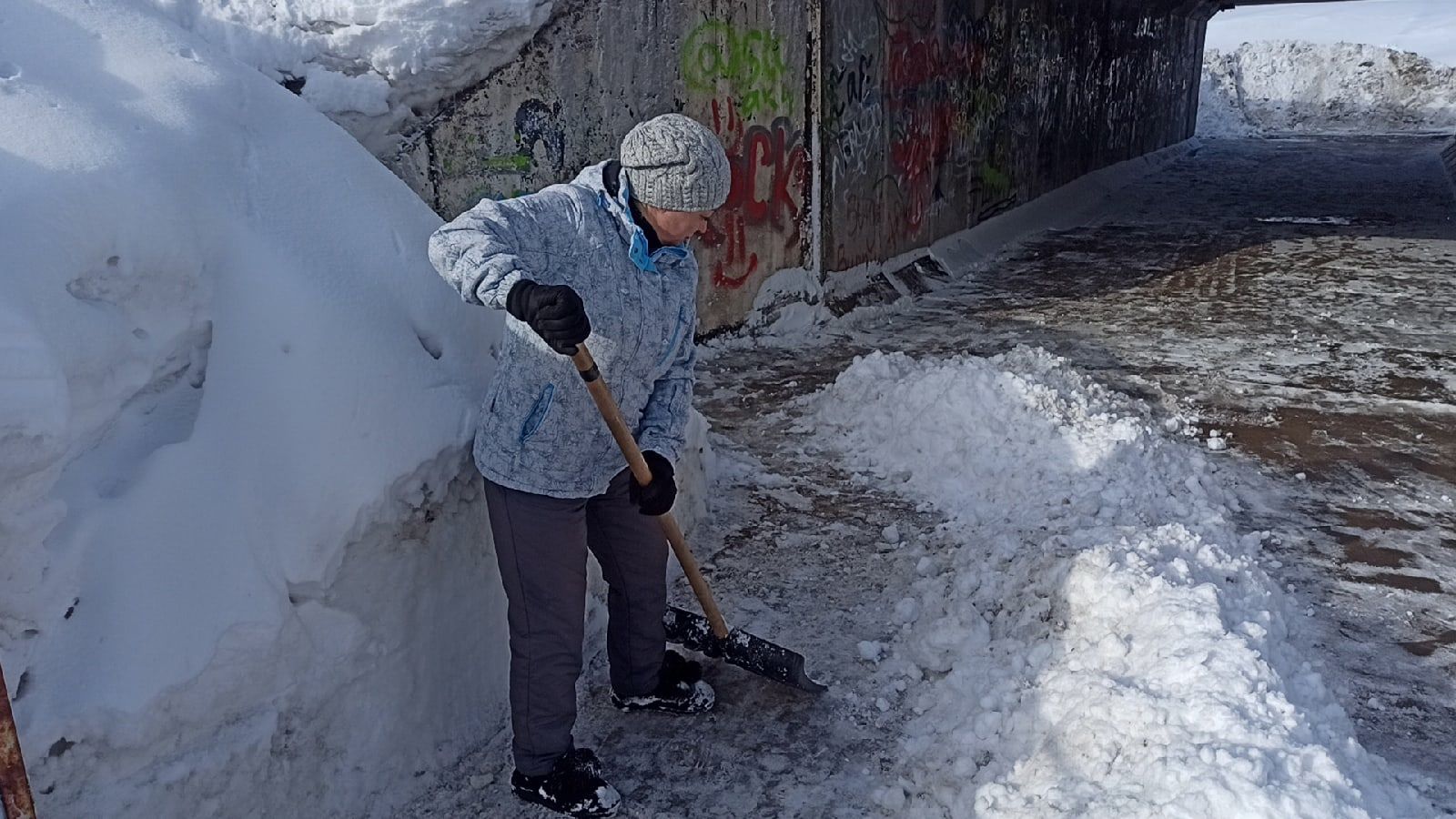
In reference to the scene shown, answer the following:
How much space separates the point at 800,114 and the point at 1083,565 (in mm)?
5327

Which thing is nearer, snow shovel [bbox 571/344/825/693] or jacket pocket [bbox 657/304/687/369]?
jacket pocket [bbox 657/304/687/369]

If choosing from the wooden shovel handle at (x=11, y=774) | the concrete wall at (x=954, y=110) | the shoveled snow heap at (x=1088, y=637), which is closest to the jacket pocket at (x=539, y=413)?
the wooden shovel handle at (x=11, y=774)

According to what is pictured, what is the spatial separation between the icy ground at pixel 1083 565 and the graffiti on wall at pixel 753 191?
65 cm

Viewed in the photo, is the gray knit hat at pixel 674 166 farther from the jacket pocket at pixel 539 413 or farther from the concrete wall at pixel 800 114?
the concrete wall at pixel 800 114

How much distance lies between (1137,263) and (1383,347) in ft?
12.2

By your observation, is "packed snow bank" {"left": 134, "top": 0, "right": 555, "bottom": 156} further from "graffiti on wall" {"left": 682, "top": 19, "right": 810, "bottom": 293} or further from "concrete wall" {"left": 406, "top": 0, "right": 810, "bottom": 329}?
"graffiti on wall" {"left": 682, "top": 19, "right": 810, "bottom": 293}

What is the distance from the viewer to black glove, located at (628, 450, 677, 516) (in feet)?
8.95

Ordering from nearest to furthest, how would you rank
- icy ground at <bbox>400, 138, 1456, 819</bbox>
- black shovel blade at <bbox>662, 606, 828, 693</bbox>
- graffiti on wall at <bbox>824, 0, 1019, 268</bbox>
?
icy ground at <bbox>400, 138, 1456, 819</bbox> → black shovel blade at <bbox>662, 606, 828, 693</bbox> → graffiti on wall at <bbox>824, 0, 1019, 268</bbox>

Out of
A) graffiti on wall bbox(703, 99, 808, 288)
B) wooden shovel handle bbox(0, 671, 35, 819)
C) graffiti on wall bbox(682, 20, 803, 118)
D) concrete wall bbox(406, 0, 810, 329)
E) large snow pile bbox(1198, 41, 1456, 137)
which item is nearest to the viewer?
wooden shovel handle bbox(0, 671, 35, 819)

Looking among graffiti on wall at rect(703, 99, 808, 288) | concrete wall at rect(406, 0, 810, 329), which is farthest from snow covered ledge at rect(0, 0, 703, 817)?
graffiti on wall at rect(703, 99, 808, 288)

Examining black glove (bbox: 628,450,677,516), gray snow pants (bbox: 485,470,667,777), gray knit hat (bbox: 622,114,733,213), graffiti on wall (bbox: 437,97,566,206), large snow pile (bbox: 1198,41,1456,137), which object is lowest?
large snow pile (bbox: 1198,41,1456,137)

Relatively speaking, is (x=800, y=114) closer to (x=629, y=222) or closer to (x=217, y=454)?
(x=629, y=222)

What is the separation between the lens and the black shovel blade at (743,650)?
10.7ft

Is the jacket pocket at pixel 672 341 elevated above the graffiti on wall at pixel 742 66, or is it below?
below
